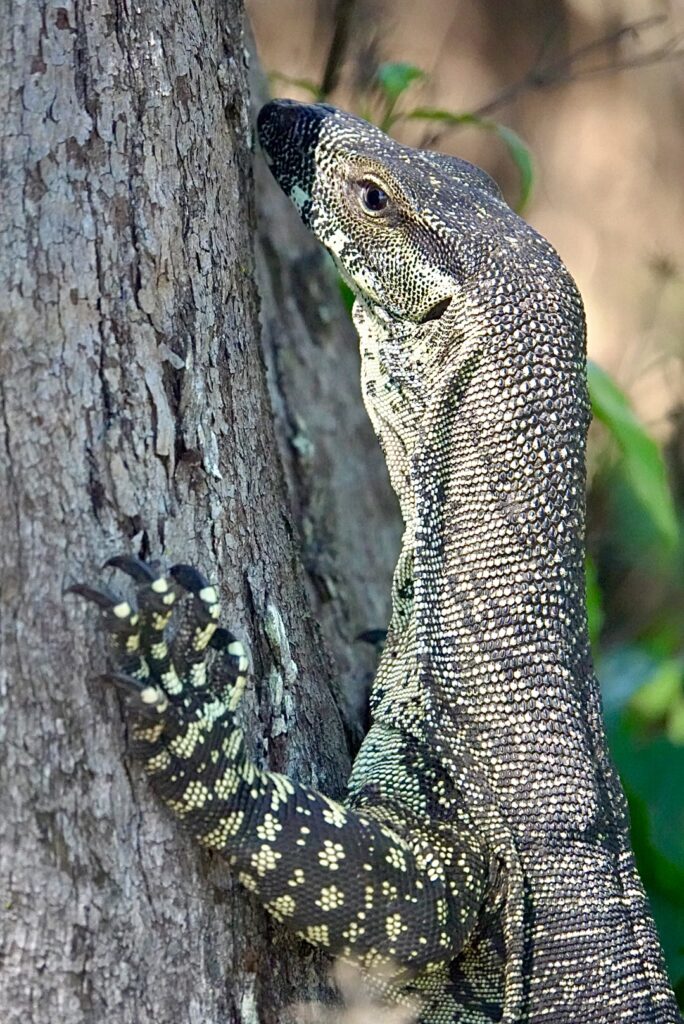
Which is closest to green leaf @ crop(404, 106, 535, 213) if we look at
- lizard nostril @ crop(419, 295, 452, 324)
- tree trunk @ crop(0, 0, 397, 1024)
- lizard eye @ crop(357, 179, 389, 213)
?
lizard eye @ crop(357, 179, 389, 213)

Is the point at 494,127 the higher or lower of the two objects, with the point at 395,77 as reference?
lower

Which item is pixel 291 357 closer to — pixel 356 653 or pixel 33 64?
pixel 356 653

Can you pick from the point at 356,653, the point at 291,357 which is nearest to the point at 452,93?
the point at 291,357

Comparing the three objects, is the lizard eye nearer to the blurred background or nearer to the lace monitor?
the lace monitor

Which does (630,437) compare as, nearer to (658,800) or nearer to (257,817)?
(658,800)

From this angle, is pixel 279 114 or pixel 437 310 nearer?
pixel 437 310

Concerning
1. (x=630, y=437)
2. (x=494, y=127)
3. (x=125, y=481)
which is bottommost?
(x=125, y=481)

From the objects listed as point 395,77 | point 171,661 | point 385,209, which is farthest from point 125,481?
point 395,77
